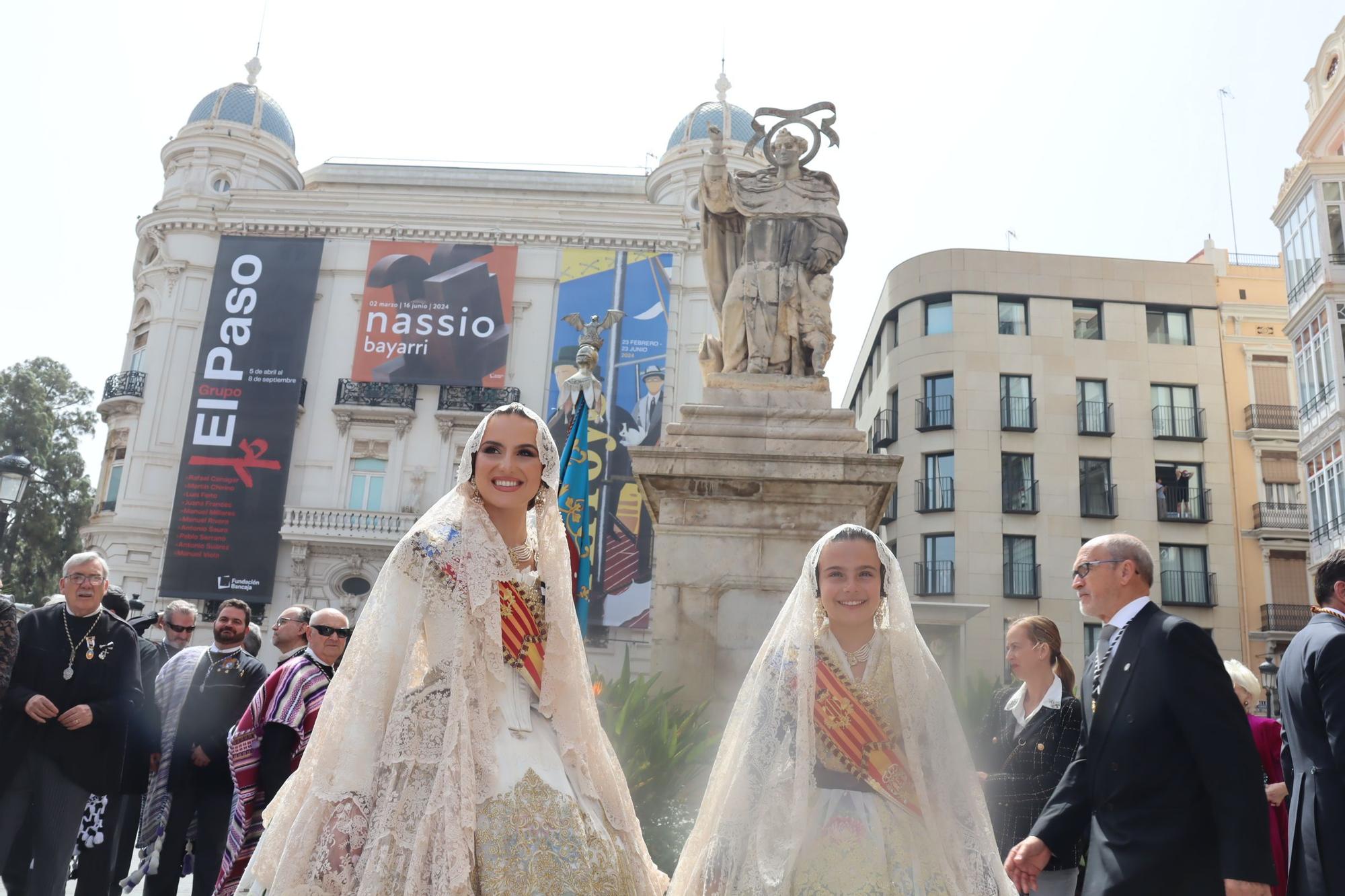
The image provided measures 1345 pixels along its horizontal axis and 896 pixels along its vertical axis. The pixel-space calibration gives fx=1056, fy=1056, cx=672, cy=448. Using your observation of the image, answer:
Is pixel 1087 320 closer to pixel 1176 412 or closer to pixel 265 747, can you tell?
pixel 1176 412

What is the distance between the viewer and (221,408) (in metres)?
30.3

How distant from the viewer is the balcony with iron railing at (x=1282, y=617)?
30359 millimetres

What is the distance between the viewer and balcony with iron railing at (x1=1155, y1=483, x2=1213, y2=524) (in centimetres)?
3180

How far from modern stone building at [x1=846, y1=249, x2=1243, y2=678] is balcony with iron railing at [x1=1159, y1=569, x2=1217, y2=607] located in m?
0.04

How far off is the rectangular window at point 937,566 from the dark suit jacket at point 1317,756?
91.7 ft

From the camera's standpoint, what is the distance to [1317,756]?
12.1 ft

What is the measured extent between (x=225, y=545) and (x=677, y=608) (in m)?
25.3

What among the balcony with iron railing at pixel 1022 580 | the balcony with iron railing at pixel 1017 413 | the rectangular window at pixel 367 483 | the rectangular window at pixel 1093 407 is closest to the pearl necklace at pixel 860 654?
the rectangular window at pixel 367 483

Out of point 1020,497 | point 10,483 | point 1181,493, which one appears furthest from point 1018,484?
point 10,483

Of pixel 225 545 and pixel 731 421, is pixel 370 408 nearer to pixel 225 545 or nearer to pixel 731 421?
pixel 225 545

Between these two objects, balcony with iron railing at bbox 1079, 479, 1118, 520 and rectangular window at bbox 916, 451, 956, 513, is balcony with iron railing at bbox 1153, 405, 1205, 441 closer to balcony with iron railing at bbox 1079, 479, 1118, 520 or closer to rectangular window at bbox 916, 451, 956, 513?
balcony with iron railing at bbox 1079, 479, 1118, 520

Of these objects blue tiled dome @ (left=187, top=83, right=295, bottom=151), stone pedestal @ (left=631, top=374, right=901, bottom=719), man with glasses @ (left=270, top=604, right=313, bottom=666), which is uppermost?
blue tiled dome @ (left=187, top=83, right=295, bottom=151)

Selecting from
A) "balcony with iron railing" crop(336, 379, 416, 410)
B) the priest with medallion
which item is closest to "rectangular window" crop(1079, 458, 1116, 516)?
"balcony with iron railing" crop(336, 379, 416, 410)

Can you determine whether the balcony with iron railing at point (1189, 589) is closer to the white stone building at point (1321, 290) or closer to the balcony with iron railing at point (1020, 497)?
the balcony with iron railing at point (1020, 497)
